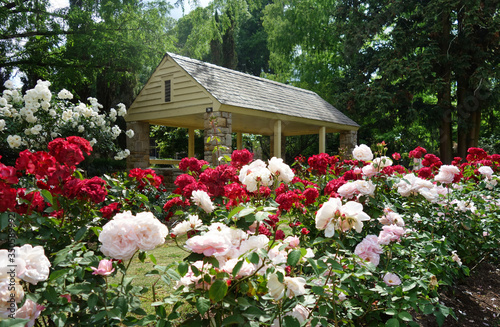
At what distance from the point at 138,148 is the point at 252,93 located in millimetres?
3942

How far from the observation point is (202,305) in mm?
1253

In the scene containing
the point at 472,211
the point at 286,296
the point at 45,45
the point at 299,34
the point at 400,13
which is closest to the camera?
the point at 286,296

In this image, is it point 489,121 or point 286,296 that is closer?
point 286,296

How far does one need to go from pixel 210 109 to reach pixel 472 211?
23.3 ft

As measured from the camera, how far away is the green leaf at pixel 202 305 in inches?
48.5

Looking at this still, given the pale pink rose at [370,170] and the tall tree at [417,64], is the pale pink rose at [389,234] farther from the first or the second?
the tall tree at [417,64]

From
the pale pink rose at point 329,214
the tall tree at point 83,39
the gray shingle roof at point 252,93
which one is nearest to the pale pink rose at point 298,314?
the pale pink rose at point 329,214

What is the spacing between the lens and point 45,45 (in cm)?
1074

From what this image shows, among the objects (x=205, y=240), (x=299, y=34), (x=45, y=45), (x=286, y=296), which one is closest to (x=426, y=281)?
(x=286, y=296)

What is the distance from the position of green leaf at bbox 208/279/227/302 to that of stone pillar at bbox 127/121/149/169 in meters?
10.3

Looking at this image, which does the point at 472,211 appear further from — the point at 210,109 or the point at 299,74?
the point at 299,74

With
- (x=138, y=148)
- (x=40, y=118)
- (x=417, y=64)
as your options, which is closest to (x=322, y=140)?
(x=417, y=64)

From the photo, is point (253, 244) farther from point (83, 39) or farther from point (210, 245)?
point (83, 39)

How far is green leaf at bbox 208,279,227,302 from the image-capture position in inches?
48.5
